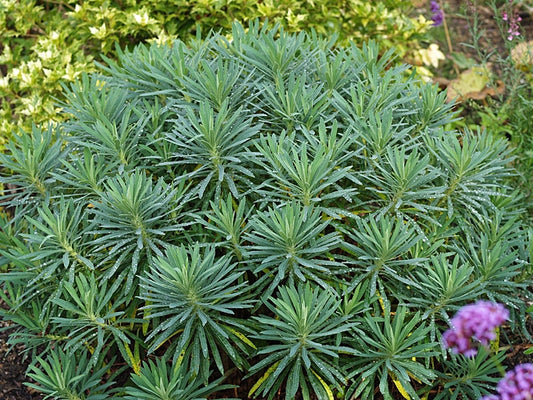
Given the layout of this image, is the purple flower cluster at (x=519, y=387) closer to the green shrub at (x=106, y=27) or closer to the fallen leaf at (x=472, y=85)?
the green shrub at (x=106, y=27)

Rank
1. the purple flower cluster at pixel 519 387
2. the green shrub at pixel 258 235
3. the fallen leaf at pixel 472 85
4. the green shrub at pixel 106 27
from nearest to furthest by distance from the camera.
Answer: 1. the purple flower cluster at pixel 519 387
2. the green shrub at pixel 258 235
3. the green shrub at pixel 106 27
4. the fallen leaf at pixel 472 85

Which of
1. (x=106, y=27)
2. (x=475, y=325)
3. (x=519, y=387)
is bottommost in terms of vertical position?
(x=106, y=27)

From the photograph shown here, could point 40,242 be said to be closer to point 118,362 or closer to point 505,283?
point 118,362

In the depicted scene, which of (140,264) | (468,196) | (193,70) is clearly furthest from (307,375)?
(193,70)

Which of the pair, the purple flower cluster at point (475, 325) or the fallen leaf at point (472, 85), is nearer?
the purple flower cluster at point (475, 325)

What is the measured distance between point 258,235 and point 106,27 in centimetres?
274

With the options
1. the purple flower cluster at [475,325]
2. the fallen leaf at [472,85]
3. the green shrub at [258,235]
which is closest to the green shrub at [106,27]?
the fallen leaf at [472,85]

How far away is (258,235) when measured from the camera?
2467mm

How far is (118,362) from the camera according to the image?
2914 mm

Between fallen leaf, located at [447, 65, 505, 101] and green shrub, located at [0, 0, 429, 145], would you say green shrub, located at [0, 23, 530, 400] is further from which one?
fallen leaf, located at [447, 65, 505, 101]

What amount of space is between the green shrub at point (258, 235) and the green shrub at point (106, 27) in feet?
5.15

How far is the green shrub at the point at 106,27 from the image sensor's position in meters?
4.26

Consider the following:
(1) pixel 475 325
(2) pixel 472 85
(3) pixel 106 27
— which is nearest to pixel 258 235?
(1) pixel 475 325

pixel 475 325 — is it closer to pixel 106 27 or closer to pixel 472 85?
pixel 106 27
